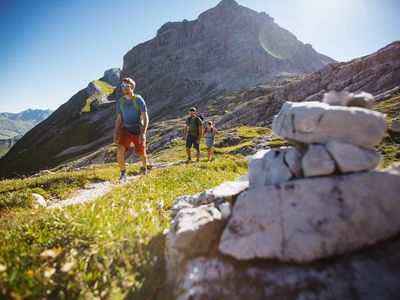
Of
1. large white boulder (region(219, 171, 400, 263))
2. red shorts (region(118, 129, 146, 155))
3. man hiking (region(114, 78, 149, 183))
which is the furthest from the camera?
red shorts (region(118, 129, 146, 155))

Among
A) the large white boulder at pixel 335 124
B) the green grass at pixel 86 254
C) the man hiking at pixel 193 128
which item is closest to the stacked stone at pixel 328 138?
the large white boulder at pixel 335 124

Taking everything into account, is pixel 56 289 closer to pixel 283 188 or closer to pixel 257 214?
pixel 257 214

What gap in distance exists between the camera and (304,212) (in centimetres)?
439

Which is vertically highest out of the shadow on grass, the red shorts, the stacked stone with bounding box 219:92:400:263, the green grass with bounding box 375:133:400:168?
the red shorts

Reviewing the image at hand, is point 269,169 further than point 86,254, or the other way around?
point 269,169

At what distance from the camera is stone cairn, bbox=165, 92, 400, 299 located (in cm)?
406

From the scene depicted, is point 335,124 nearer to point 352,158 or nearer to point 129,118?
point 352,158

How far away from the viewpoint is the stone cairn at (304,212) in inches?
160

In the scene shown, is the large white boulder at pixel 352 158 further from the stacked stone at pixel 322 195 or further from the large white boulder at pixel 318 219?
the large white boulder at pixel 318 219

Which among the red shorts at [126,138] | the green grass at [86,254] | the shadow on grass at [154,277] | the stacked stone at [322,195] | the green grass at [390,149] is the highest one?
the red shorts at [126,138]

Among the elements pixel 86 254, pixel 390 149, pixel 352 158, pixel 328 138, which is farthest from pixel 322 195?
pixel 390 149

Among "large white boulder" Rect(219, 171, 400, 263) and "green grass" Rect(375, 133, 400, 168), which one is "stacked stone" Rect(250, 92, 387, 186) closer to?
"large white boulder" Rect(219, 171, 400, 263)

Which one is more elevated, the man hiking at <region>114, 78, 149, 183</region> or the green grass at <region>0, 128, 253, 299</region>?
the man hiking at <region>114, 78, 149, 183</region>

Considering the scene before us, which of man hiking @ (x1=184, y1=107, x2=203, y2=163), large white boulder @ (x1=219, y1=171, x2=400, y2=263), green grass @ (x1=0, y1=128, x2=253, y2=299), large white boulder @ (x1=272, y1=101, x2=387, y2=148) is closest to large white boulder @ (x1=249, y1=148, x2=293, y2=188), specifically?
large white boulder @ (x1=219, y1=171, x2=400, y2=263)
